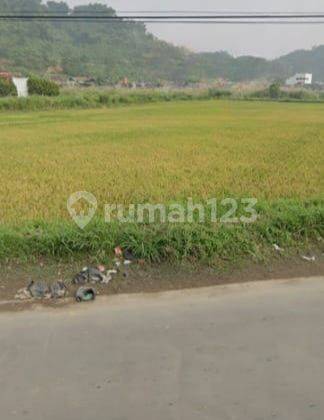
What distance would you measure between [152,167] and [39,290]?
19.1 ft

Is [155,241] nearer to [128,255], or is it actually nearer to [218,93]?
[128,255]

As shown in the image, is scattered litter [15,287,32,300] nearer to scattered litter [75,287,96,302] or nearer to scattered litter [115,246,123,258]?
scattered litter [75,287,96,302]

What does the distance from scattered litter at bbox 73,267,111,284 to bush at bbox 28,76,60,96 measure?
122 ft

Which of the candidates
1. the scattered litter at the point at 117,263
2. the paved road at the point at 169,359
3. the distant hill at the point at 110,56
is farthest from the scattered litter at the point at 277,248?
the distant hill at the point at 110,56

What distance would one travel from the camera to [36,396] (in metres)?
2.32

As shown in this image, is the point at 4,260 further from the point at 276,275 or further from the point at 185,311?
the point at 276,275

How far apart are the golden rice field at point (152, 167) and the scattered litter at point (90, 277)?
1.86 m

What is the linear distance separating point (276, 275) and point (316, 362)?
4.36ft

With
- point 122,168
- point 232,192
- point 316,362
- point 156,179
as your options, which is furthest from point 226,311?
point 122,168

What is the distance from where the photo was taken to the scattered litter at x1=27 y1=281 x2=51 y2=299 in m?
3.46

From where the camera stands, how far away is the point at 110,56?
280 ft

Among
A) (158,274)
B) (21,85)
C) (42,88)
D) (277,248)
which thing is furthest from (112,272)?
(21,85)

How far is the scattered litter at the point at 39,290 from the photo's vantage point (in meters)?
3.46

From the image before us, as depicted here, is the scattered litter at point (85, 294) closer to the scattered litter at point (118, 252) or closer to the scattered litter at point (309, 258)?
the scattered litter at point (118, 252)
